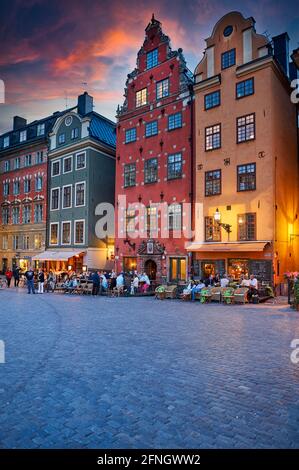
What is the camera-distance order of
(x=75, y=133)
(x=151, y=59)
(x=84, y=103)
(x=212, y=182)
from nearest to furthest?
(x=212, y=182) → (x=151, y=59) → (x=75, y=133) → (x=84, y=103)

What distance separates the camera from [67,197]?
37.4 metres

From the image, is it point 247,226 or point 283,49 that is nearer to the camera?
point 247,226

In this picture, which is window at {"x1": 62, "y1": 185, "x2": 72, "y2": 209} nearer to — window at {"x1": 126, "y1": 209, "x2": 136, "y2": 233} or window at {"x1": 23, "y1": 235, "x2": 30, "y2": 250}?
window at {"x1": 23, "y1": 235, "x2": 30, "y2": 250}

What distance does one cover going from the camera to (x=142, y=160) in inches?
1192

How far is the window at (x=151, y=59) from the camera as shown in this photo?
29953mm

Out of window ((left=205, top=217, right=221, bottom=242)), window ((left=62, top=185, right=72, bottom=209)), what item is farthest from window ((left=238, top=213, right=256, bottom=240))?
window ((left=62, top=185, right=72, bottom=209))

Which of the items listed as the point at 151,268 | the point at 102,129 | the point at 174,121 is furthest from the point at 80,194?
the point at 174,121

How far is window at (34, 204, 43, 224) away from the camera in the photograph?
40094 mm

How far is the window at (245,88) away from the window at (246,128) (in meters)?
1.64

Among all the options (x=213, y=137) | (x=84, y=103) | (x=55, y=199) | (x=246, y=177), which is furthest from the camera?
(x=55, y=199)

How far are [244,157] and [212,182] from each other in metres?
2.97

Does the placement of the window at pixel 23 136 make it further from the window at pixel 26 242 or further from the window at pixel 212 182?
the window at pixel 212 182

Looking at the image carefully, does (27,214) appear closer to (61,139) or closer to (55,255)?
(55,255)

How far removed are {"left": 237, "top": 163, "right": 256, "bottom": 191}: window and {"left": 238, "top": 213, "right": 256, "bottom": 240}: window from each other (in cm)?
194
